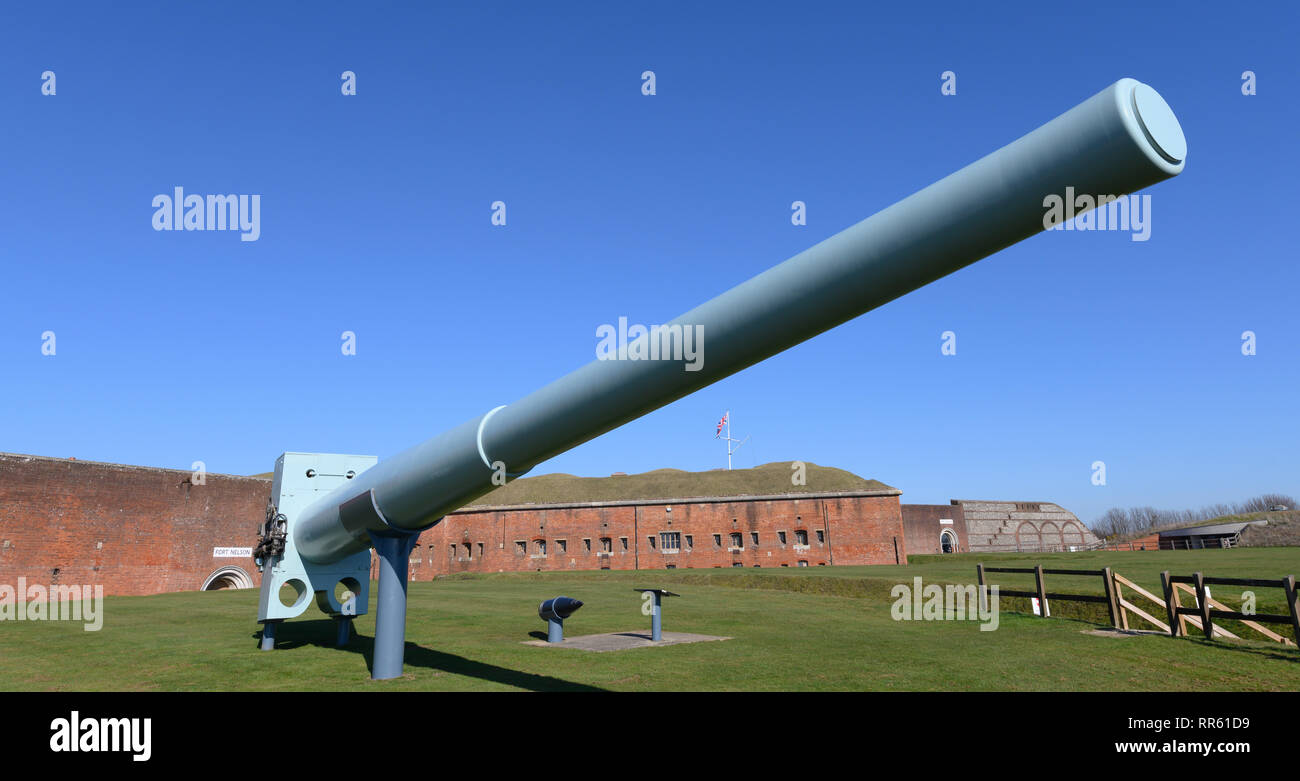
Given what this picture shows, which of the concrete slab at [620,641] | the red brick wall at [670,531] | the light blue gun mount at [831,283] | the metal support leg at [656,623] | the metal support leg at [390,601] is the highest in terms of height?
the light blue gun mount at [831,283]

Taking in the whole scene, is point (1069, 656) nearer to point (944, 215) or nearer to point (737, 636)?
point (737, 636)

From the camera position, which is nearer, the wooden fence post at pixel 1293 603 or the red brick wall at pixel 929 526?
the wooden fence post at pixel 1293 603

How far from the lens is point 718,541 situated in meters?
A: 45.7

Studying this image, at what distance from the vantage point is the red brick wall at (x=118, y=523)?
1038 inches

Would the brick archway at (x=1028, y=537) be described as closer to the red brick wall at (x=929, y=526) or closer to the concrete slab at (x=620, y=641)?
the red brick wall at (x=929, y=526)

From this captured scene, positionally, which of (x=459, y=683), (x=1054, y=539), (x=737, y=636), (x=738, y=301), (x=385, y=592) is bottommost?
(x=1054, y=539)

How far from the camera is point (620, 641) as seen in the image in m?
11.5

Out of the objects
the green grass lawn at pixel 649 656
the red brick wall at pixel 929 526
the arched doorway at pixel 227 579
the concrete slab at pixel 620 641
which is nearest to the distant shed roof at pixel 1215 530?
the red brick wall at pixel 929 526

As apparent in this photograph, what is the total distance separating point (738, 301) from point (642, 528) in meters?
43.8

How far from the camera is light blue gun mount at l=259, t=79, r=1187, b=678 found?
8.23 ft

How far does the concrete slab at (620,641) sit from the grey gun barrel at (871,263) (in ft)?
18.9
